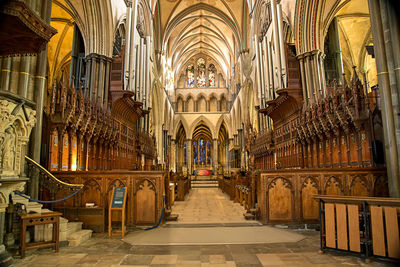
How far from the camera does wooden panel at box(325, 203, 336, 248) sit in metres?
3.27

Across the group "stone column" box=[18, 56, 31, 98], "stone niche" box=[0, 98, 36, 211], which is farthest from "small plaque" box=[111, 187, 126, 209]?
"stone column" box=[18, 56, 31, 98]

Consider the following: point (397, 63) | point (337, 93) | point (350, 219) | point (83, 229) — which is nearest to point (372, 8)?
point (397, 63)

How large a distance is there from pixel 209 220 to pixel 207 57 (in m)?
28.2

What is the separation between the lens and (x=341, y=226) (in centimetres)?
321

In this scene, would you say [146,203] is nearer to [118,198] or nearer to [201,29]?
[118,198]

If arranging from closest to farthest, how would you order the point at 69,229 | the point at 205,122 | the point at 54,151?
the point at 69,229 → the point at 54,151 → the point at 205,122

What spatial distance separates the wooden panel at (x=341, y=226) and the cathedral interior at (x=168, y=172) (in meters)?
0.01

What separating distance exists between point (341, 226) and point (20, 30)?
476cm

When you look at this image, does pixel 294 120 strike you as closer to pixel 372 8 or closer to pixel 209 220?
pixel 372 8

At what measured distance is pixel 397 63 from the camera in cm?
458

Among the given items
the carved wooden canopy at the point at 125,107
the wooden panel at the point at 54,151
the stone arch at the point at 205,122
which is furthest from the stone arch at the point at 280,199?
the stone arch at the point at 205,122

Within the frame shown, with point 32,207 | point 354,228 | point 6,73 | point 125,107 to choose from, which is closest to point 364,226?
point 354,228

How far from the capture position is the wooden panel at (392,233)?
2.86 metres

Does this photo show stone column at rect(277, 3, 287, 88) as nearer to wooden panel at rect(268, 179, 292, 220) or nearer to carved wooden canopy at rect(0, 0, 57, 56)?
wooden panel at rect(268, 179, 292, 220)
